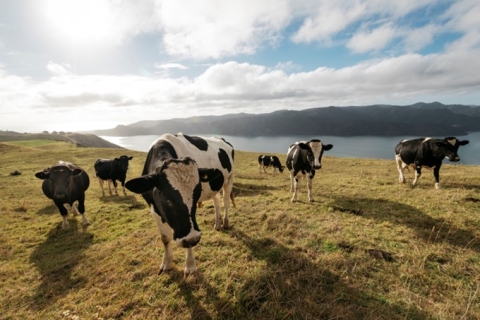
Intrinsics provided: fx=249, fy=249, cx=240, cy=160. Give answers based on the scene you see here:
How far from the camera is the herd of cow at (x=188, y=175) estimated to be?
477cm

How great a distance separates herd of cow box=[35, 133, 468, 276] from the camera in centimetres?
477

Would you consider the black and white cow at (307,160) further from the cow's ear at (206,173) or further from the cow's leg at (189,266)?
the cow's leg at (189,266)

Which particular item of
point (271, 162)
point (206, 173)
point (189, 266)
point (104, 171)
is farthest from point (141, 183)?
point (271, 162)

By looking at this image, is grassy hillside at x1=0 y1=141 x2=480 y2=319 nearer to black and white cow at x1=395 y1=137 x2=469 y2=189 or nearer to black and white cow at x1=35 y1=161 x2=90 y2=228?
black and white cow at x1=35 y1=161 x2=90 y2=228

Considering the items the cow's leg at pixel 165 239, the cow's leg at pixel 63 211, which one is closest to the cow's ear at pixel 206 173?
the cow's leg at pixel 165 239

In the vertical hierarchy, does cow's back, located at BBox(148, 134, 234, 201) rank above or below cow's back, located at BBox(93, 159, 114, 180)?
above

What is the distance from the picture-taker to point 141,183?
4.72 m

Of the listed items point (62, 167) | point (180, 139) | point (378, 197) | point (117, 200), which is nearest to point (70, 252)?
point (62, 167)

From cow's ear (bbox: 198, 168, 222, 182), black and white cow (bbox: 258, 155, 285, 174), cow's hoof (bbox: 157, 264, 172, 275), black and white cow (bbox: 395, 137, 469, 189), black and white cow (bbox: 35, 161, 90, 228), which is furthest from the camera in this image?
black and white cow (bbox: 258, 155, 285, 174)

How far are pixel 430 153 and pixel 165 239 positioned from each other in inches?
598

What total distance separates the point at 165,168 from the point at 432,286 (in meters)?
5.87

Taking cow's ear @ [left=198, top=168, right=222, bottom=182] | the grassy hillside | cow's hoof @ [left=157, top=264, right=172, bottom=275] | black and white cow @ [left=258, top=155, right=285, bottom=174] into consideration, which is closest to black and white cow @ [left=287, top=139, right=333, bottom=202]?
the grassy hillside

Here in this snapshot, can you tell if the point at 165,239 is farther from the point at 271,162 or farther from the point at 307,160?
the point at 271,162

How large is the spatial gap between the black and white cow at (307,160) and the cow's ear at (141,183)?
803cm
